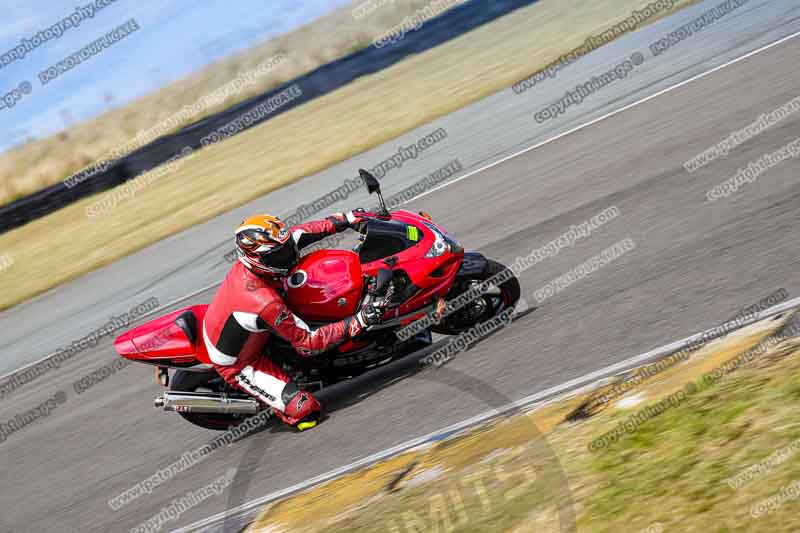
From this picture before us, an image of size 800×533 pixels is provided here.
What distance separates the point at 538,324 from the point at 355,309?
1473 mm

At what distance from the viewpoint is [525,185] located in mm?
9875

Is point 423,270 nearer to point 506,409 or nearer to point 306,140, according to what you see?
point 506,409

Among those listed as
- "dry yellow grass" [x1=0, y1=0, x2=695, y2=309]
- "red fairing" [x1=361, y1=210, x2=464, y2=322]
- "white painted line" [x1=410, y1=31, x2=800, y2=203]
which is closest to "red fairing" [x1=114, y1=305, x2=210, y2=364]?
"red fairing" [x1=361, y1=210, x2=464, y2=322]

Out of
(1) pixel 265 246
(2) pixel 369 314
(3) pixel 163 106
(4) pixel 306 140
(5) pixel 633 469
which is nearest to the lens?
(5) pixel 633 469

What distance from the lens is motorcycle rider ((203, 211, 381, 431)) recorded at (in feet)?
19.1

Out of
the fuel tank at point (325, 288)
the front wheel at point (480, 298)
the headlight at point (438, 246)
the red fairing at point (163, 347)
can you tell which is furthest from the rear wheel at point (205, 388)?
the headlight at point (438, 246)

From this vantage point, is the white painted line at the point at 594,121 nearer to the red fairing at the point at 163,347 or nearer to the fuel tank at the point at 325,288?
the fuel tank at the point at 325,288

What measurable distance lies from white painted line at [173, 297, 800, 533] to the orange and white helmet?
60.0 inches

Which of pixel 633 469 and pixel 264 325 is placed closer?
pixel 633 469

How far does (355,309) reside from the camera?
623 cm

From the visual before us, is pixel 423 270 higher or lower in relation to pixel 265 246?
lower

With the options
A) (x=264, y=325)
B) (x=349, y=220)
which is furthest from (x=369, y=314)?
(x=349, y=220)

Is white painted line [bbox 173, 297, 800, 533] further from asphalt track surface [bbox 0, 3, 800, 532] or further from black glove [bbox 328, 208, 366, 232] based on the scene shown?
black glove [bbox 328, 208, 366, 232]

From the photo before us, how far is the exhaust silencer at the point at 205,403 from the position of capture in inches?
251
